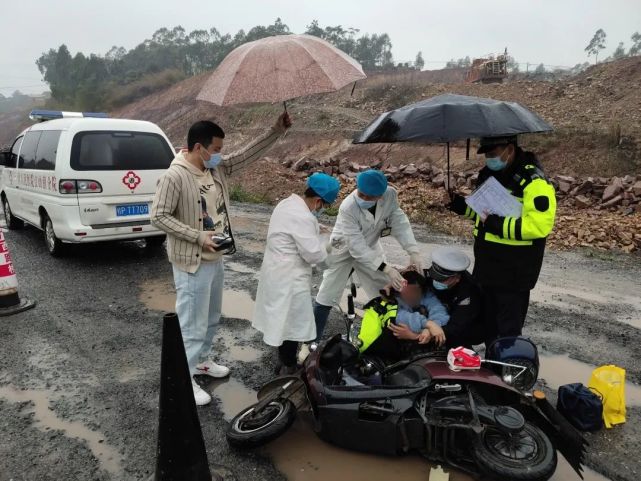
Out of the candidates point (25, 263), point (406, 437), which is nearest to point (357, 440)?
point (406, 437)

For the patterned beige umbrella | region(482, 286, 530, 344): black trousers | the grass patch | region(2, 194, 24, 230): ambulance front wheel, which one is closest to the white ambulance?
region(2, 194, 24, 230): ambulance front wheel

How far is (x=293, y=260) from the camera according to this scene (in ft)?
10.8

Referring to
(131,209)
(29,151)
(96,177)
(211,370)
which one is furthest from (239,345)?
(29,151)

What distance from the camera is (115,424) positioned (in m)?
3.13

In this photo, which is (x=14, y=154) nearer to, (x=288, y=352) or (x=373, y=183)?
(x=288, y=352)

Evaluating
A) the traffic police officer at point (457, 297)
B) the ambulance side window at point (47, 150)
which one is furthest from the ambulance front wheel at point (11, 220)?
the traffic police officer at point (457, 297)

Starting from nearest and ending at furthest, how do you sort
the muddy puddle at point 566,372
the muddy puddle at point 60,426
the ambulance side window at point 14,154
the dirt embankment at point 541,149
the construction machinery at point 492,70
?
the muddy puddle at point 60,426 → the muddy puddle at point 566,372 → the ambulance side window at point 14,154 → the dirt embankment at point 541,149 → the construction machinery at point 492,70

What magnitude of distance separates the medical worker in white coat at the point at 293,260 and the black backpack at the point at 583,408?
1.66 meters

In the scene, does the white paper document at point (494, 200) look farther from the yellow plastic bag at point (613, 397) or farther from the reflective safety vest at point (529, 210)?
the yellow plastic bag at point (613, 397)

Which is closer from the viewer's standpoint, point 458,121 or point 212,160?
point 458,121

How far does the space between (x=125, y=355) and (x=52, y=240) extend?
11.9 ft

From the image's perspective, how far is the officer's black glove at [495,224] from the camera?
2941mm

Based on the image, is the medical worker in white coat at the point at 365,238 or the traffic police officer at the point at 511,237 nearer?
the traffic police officer at the point at 511,237

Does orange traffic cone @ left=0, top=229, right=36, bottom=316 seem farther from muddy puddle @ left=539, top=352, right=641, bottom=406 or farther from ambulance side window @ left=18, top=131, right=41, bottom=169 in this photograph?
muddy puddle @ left=539, top=352, right=641, bottom=406
